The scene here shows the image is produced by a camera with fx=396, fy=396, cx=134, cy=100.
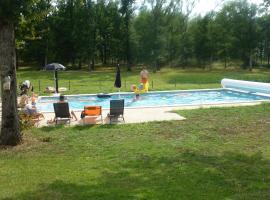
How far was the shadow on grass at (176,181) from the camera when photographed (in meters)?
6.42

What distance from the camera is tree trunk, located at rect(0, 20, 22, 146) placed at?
371 inches

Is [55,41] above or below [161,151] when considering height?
above

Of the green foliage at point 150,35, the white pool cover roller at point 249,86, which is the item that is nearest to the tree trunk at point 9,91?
the white pool cover roller at point 249,86

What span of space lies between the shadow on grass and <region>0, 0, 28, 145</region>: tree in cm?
325

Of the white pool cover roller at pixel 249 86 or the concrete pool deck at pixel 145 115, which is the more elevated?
the white pool cover roller at pixel 249 86

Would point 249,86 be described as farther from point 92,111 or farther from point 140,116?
point 92,111

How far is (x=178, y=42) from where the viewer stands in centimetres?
5000

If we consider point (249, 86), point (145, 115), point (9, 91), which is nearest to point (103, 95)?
point (145, 115)

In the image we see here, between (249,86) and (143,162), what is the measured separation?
16.8 meters

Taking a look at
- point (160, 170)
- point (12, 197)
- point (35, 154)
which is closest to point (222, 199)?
point (160, 170)

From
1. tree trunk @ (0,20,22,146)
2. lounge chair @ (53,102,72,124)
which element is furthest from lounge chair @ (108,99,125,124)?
tree trunk @ (0,20,22,146)

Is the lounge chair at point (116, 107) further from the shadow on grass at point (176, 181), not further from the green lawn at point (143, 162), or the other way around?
the shadow on grass at point (176, 181)

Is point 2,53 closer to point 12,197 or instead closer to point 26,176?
point 26,176

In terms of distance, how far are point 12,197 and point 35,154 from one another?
2.98m
